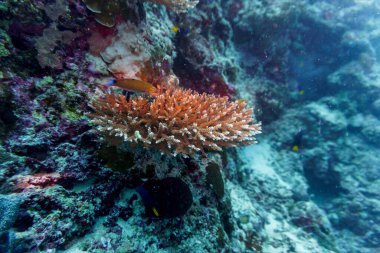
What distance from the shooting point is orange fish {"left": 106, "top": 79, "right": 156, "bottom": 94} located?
2688mm

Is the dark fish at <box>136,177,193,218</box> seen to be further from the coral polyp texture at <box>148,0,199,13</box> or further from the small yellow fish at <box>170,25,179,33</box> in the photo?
the small yellow fish at <box>170,25,179,33</box>

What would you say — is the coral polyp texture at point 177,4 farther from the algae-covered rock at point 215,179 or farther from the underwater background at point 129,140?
the algae-covered rock at point 215,179

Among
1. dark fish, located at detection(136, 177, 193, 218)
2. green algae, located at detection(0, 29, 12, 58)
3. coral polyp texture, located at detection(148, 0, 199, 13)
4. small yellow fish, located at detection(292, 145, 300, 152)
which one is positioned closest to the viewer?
green algae, located at detection(0, 29, 12, 58)

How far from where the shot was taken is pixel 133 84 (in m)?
2.71

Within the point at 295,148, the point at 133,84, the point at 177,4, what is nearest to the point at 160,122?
the point at 133,84

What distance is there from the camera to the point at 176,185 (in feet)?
9.22

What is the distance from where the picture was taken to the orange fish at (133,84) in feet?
8.82

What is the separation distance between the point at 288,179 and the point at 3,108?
241 inches

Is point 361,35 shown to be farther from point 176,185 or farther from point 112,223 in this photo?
point 112,223

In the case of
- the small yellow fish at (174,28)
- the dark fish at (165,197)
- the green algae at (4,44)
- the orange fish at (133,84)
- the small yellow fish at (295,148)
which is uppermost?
the small yellow fish at (174,28)

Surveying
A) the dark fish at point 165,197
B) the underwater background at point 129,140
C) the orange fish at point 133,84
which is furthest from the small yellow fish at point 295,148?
the orange fish at point 133,84

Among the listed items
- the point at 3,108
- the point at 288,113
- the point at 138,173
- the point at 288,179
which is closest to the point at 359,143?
the point at 288,113

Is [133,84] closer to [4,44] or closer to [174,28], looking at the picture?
[4,44]

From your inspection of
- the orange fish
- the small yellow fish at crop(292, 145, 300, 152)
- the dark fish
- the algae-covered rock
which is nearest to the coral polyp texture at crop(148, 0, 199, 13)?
the orange fish
